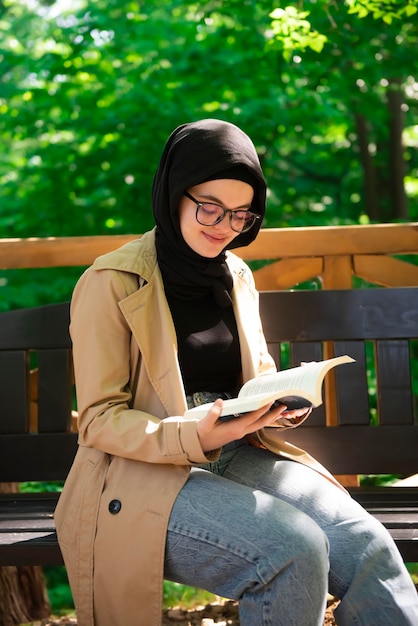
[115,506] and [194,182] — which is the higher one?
[194,182]

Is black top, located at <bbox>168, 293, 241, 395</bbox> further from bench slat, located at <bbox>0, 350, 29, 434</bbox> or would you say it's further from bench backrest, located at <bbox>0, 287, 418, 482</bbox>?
bench slat, located at <bbox>0, 350, 29, 434</bbox>

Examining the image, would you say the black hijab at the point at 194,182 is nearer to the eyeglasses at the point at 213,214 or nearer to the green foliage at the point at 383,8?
the eyeglasses at the point at 213,214

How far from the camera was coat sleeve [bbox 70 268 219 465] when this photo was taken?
7.55 ft

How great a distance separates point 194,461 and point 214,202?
79 centimetres

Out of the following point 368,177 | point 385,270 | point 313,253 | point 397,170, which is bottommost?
point 368,177

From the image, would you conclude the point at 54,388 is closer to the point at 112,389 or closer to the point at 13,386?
the point at 13,386

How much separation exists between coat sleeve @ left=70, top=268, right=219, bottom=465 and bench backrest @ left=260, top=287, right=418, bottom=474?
1.03m

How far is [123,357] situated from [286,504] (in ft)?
2.06

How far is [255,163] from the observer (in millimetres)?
2627

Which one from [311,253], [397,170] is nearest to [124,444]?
[311,253]

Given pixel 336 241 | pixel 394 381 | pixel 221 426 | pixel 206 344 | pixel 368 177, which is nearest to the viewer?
pixel 221 426

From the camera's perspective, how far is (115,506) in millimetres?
2330

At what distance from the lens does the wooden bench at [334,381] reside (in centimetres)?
341

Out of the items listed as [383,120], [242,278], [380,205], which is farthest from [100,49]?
[242,278]
